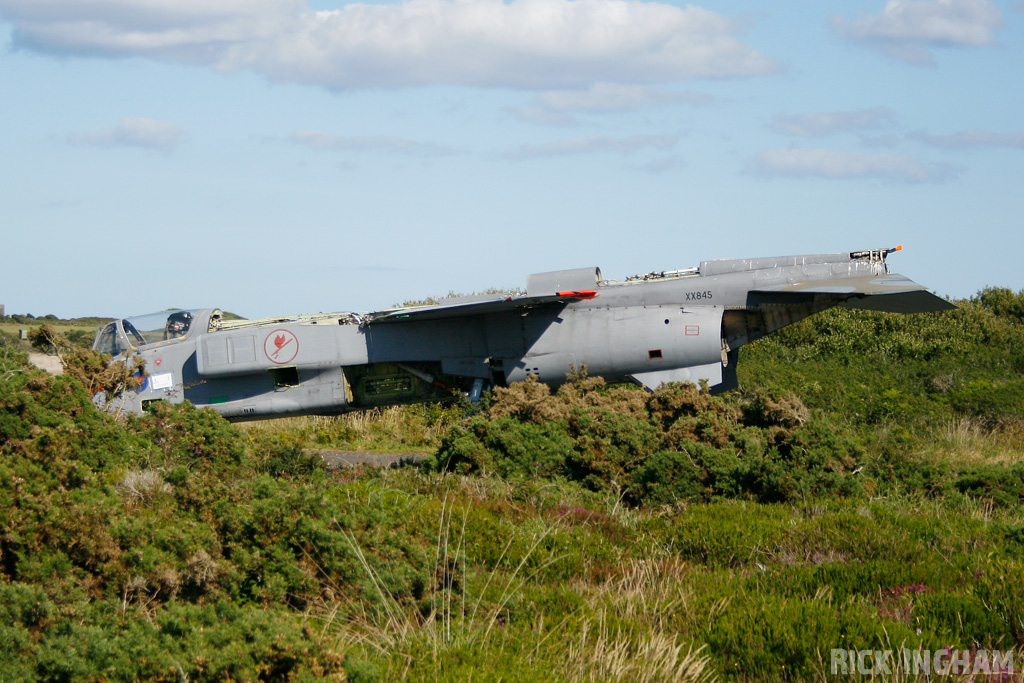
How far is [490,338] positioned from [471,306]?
1.07 meters

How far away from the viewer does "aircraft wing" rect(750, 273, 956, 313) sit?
12953 mm

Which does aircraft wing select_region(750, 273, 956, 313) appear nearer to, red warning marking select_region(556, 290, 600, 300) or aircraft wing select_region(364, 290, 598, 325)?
red warning marking select_region(556, 290, 600, 300)

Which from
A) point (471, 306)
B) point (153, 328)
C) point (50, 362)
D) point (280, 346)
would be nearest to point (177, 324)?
point (153, 328)

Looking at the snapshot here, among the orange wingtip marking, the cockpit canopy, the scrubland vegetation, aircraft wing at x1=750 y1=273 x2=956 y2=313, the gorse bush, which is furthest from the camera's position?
the cockpit canopy

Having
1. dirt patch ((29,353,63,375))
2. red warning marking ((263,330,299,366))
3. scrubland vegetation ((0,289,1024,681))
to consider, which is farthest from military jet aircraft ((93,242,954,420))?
scrubland vegetation ((0,289,1024,681))

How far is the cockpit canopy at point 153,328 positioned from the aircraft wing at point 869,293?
974 cm

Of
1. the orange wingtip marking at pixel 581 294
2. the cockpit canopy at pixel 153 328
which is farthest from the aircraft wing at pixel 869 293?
the cockpit canopy at pixel 153 328

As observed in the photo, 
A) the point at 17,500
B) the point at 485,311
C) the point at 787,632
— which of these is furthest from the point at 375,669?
the point at 485,311

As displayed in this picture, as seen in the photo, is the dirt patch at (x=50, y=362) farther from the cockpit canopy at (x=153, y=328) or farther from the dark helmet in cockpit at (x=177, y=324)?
the dark helmet in cockpit at (x=177, y=324)

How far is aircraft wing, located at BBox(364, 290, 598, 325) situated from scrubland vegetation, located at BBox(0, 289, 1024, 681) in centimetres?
238

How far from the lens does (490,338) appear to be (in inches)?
597

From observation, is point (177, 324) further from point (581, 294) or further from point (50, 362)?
point (581, 294)

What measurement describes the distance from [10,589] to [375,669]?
2550 millimetres

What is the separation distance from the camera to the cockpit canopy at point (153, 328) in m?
15.4
